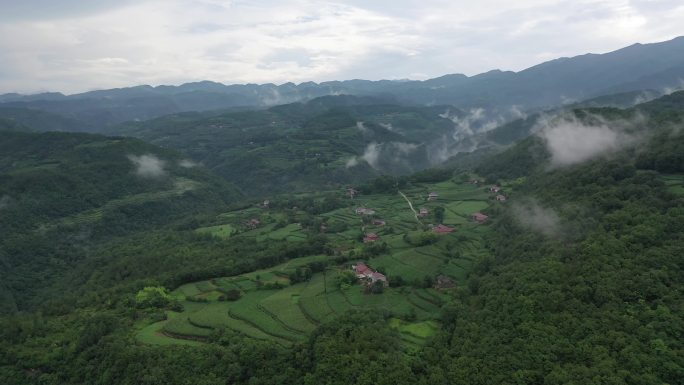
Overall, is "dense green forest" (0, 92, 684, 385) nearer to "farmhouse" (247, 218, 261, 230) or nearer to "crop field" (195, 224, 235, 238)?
"crop field" (195, 224, 235, 238)

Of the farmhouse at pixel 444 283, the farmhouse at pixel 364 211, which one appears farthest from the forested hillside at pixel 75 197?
the farmhouse at pixel 444 283

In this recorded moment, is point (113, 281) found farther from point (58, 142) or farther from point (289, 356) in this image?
point (58, 142)

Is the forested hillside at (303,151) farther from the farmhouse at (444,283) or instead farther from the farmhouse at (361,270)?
the farmhouse at (444,283)

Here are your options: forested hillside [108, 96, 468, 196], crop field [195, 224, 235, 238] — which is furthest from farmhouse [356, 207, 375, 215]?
forested hillside [108, 96, 468, 196]

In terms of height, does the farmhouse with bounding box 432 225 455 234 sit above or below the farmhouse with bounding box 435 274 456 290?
above

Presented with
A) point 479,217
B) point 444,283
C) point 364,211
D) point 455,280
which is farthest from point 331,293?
point 364,211

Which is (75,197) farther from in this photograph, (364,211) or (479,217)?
(479,217)

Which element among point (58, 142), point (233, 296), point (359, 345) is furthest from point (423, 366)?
point (58, 142)

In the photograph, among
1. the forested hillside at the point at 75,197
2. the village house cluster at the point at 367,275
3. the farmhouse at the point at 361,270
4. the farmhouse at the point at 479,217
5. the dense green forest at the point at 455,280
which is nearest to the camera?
the dense green forest at the point at 455,280
